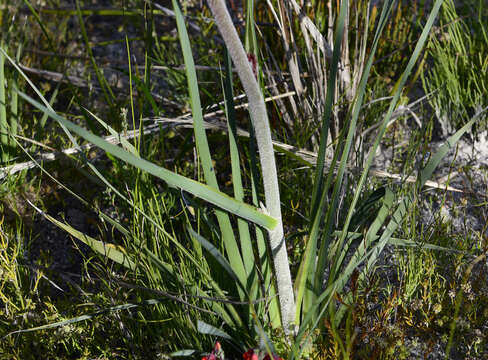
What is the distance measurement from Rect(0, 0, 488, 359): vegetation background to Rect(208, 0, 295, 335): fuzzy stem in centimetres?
2

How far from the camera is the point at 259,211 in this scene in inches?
40.6

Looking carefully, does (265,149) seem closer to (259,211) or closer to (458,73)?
(259,211)

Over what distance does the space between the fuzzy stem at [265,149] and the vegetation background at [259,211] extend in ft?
0.05

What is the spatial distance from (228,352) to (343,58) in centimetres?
102

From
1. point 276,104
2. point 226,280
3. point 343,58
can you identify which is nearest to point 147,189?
point 226,280

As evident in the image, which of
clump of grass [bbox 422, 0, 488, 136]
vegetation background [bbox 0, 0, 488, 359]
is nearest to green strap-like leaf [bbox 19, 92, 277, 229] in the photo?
vegetation background [bbox 0, 0, 488, 359]

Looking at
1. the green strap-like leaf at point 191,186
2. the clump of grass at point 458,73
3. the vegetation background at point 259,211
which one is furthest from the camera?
the clump of grass at point 458,73

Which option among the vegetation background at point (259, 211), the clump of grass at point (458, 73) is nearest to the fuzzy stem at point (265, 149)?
the vegetation background at point (259, 211)

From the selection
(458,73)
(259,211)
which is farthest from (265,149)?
(458,73)

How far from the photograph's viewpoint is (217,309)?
1165 millimetres

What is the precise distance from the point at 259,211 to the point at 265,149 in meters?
0.13

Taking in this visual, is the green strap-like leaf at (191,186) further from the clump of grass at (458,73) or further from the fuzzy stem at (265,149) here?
the clump of grass at (458,73)

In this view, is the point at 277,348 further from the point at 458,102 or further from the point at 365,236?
the point at 458,102

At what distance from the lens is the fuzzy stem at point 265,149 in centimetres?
84
